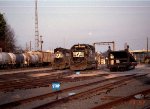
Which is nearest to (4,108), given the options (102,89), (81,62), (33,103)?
(33,103)

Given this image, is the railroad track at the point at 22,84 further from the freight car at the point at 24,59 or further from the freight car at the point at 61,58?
the freight car at the point at 24,59

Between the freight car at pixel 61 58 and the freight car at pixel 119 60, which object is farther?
the freight car at pixel 61 58

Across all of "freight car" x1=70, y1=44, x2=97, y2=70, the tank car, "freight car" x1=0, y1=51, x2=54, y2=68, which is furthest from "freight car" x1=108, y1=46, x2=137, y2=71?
"freight car" x1=0, y1=51, x2=54, y2=68

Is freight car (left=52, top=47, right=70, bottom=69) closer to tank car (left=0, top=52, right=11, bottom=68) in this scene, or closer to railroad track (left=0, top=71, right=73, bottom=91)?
tank car (left=0, top=52, right=11, bottom=68)

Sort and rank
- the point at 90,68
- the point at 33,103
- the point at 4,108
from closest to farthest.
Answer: the point at 4,108 < the point at 33,103 < the point at 90,68

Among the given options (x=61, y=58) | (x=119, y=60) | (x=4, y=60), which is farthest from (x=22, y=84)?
(x=4, y=60)

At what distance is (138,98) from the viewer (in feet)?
39.7

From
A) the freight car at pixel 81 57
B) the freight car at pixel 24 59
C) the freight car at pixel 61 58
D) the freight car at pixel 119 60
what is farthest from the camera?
the freight car at pixel 24 59

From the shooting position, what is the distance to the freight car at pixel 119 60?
37.4 m

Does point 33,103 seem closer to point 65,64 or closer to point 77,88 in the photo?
point 77,88

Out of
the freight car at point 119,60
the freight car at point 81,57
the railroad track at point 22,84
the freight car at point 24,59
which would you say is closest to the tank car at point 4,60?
the freight car at point 24,59

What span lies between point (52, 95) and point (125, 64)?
2483 centimetres

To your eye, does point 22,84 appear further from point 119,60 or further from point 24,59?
point 24,59

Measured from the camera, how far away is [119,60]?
124 ft
